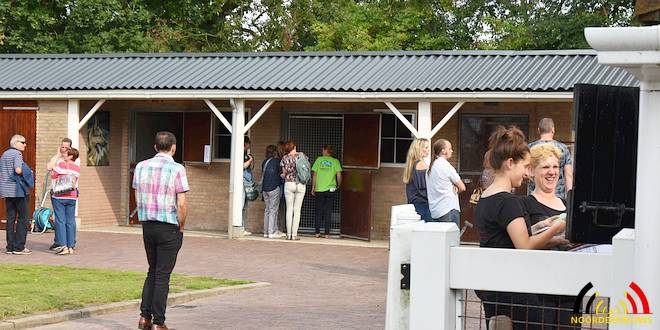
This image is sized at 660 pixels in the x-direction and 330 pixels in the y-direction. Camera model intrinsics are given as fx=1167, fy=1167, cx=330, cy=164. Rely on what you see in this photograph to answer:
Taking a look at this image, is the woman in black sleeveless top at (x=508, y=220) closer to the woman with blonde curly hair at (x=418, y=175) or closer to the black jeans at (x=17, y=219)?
the woman with blonde curly hair at (x=418, y=175)

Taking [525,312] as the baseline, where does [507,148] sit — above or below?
above

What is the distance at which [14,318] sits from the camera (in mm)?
10203

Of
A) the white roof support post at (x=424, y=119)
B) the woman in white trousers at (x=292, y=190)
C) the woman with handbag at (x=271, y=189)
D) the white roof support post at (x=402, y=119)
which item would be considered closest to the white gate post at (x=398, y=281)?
the white roof support post at (x=402, y=119)

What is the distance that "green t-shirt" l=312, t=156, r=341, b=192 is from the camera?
1994cm

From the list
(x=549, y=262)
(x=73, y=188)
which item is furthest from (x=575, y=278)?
(x=73, y=188)

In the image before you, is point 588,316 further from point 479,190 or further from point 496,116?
point 496,116

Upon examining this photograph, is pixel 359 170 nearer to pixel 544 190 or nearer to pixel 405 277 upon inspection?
pixel 544 190

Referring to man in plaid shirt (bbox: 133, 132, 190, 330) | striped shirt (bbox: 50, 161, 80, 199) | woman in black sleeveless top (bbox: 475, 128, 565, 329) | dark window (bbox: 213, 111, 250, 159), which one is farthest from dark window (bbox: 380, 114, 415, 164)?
woman in black sleeveless top (bbox: 475, 128, 565, 329)

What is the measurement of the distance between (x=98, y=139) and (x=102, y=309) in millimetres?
11336

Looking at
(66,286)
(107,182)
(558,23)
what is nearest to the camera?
(66,286)

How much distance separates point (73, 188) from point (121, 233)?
4.70 metres

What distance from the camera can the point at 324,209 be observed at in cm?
2047

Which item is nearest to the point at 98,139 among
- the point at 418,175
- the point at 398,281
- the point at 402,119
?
the point at 402,119

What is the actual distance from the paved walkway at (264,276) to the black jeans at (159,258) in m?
0.53
